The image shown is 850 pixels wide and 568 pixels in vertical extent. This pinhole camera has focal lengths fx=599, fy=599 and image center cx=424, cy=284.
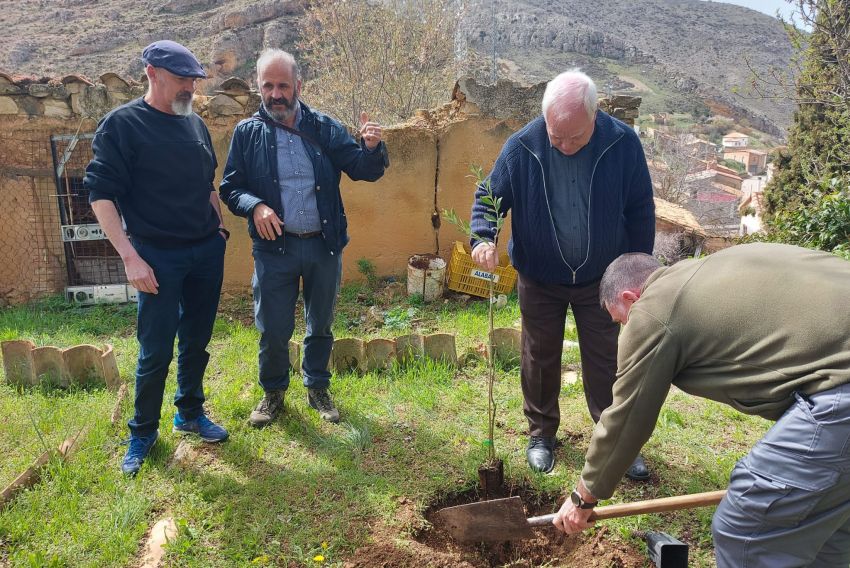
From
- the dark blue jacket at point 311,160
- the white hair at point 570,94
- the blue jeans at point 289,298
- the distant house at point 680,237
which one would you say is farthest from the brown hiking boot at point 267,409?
the distant house at point 680,237

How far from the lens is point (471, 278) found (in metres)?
6.58

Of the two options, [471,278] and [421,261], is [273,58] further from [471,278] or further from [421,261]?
[471,278]

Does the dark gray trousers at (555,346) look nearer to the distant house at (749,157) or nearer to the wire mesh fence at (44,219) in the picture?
the wire mesh fence at (44,219)

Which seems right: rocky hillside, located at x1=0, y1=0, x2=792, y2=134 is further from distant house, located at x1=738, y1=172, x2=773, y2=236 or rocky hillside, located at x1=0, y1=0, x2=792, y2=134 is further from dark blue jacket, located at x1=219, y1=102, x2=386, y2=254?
dark blue jacket, located at x1=219, y1=102, x2=386, y2=254

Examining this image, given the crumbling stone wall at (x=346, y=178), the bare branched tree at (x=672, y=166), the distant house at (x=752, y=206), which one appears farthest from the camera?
the bare branched tree at (x=672, y=166)

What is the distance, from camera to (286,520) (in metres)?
3.05

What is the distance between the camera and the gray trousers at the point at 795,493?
1.77 metres

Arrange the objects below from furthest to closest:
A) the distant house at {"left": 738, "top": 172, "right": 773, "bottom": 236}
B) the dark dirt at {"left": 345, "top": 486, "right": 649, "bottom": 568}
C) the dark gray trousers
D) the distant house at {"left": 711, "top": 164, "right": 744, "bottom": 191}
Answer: the distant house at {"left": 711, "top": 164, "right": 744, "bottom": 191} → the distant house at {"left": 738, "top": 172, "right": 773, "bottom": 236} → the dark gray trousers → the dark dirt at {"left": 345, "top": 486, "right": 649, "bottom": 568}

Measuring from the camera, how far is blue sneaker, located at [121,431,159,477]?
3.33m

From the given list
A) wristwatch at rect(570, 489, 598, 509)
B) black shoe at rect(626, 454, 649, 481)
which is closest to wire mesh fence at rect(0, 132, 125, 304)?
black shoe at rect(626, 454, 649, 481)

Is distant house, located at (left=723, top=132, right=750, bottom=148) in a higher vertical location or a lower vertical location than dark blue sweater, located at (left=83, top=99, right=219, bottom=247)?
lower

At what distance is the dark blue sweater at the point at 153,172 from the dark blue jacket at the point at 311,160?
0.65 ft

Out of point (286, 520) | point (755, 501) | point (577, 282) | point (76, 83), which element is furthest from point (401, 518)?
point (76, 83)

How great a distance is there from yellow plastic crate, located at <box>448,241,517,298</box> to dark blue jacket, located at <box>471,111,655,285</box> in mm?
3222
